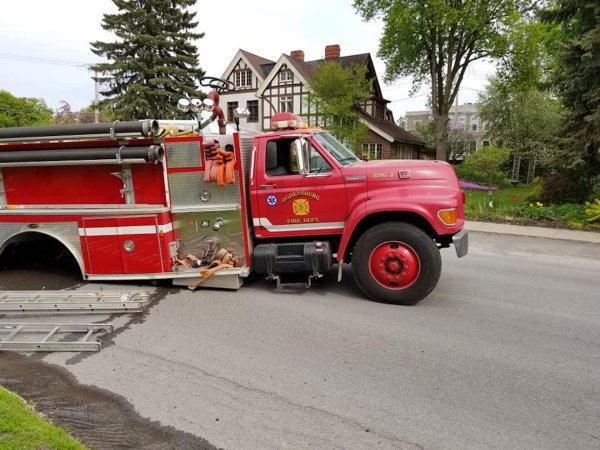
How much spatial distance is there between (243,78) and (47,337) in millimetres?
35634

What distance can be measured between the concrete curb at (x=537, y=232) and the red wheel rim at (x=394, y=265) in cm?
696

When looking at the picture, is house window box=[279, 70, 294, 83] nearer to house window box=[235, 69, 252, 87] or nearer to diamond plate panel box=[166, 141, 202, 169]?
house window box=[235, 69, 252, 87]

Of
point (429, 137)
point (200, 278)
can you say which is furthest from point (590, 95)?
point (429, 137)

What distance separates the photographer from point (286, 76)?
3397 cm

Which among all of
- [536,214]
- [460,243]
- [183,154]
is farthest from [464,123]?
[183,154]

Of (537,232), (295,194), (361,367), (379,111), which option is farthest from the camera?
(379,111)

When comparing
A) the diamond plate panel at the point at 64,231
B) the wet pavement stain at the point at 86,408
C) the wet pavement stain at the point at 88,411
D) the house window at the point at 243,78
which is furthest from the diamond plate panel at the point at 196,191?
the house window at the point at 243,78

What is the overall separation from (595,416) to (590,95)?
1166 cm

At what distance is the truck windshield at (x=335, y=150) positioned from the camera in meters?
5.70

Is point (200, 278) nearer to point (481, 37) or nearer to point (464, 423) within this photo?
point (464, 423)

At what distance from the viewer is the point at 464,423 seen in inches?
121

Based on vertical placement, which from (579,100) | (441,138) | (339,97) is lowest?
(441,138)

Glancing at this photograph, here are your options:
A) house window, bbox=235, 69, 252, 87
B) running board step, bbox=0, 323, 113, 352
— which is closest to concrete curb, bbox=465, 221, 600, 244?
running board step, bbox=0, 323, 113, 352

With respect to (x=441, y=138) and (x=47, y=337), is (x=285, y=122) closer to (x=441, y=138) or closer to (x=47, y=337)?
(x=47, y=337)
